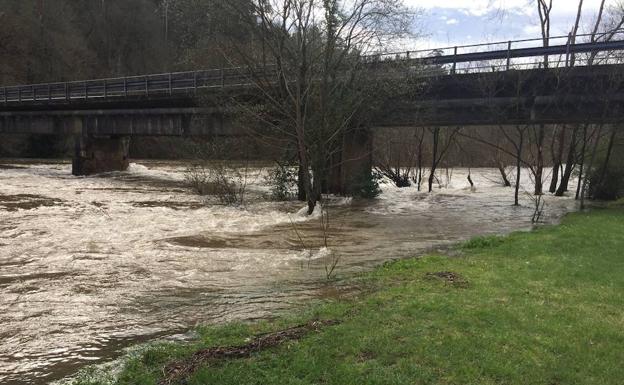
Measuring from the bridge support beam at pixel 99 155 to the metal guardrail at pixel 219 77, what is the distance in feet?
11.8

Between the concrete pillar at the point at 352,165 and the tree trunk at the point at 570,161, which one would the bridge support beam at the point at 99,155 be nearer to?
the concrete pillar at the point at 352,165

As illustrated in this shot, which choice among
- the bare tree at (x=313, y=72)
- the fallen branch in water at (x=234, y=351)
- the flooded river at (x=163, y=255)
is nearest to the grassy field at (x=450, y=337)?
the fallen branch in water at (x=234, y=351)

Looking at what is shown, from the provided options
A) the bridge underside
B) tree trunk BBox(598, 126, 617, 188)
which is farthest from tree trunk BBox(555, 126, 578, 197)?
the bridge underside

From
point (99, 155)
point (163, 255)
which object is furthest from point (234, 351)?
point (99, 155)

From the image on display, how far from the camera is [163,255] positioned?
517 inches

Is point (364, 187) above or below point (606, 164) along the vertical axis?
below

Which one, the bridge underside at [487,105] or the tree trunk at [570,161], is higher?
the bridge underside at [487,105]

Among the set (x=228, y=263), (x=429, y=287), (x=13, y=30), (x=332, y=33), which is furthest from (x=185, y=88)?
(x=13, y=30)

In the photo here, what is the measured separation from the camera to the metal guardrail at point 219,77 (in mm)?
22031

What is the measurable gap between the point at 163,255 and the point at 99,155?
107 feet

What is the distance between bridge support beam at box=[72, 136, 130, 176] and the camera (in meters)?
41.0

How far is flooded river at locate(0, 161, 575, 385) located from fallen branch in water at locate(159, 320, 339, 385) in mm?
1234

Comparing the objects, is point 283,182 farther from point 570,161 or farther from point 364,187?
point 570,161

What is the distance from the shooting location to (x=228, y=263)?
40.6ft
